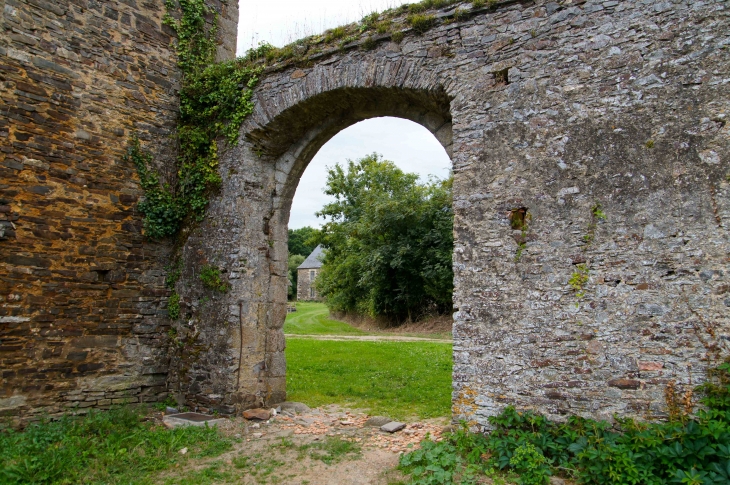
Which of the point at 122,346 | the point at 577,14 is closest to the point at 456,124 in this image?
the point at 577,14

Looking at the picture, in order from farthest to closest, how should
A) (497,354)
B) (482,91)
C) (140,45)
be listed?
(140,45) < (482,91) < (497,354)

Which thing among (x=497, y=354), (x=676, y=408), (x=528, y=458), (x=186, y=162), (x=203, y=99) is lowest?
(x=528, y=458)

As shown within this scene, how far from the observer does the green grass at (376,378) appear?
6648 mm

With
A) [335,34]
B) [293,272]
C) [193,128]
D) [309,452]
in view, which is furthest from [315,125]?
[293,272]

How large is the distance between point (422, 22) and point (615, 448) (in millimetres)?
4444

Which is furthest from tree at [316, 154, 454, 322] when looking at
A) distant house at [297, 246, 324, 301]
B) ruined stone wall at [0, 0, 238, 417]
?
distant house at [297, 246, 324, 301]

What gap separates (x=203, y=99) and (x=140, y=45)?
1.08 metres

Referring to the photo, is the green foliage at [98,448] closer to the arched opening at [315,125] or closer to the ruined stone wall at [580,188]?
the arched opening at [315,125]

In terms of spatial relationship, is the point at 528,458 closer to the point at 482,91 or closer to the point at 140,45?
the point at 482,91

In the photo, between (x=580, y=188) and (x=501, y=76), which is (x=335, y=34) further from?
(x=580, y=188)

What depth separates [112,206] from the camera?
6289 mm

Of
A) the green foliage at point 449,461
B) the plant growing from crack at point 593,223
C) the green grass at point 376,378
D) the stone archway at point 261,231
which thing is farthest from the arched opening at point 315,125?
the green foliage at point 449,461

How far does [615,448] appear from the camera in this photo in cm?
372

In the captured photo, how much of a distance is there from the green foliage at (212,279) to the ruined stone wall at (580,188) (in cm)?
298
